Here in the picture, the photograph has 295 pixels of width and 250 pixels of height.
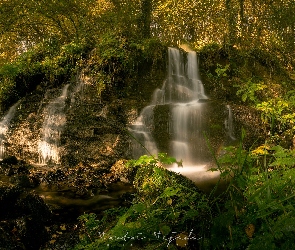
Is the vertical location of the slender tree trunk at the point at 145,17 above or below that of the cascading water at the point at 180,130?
above

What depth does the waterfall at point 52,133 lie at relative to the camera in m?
9.51

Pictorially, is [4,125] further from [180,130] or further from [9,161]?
[180,130]

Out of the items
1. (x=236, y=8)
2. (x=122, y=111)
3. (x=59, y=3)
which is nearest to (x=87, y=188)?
(x=122, y=111)

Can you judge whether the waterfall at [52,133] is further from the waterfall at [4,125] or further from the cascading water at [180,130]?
the cascading water at [180,130]

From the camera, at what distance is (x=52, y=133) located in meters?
9.69

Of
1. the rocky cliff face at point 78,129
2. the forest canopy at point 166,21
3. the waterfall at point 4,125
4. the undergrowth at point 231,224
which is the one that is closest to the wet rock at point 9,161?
the rocky cliff face at point 78,129

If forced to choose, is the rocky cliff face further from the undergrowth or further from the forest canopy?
the undergrowth

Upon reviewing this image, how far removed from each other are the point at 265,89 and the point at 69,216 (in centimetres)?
887

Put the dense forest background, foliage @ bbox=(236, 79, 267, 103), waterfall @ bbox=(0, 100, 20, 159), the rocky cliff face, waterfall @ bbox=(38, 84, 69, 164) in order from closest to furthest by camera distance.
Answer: the rocky cliff face < waterfall @ bbox=(38, 84, 69, 164) < foliage @ bbox=(236, 79, 267, 103) < waterfall @ bbox=(0, 100, 20, 159) < the dense forest background

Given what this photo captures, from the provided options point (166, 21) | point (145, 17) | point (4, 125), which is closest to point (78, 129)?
point (4, 125)

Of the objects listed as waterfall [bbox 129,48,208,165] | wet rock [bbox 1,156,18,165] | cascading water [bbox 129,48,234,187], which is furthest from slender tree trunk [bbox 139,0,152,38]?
wet rock [bbox 1,156,18,165]

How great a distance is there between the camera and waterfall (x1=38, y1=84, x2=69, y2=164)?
31.2 feet

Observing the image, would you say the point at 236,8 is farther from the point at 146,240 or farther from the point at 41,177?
the point at 146,240

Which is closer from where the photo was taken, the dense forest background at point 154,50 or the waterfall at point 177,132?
the waterfall at point 177,132
